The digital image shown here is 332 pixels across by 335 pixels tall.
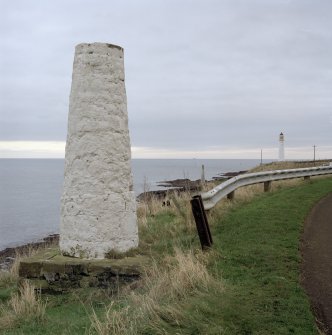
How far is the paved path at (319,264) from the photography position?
5.10 m

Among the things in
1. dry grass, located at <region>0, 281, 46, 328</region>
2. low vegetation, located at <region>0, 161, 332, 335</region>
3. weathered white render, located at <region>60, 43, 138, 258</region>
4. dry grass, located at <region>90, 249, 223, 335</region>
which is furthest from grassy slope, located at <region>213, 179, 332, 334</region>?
dry grass, located at <region>0, 281, 46, 328</region>

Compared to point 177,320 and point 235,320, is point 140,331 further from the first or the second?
point 235,320

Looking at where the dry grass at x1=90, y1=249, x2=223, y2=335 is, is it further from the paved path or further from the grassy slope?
the paved path

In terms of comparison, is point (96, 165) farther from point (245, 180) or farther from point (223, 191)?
point (245, 180)

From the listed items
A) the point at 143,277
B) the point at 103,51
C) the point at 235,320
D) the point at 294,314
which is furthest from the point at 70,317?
the point at 103,51

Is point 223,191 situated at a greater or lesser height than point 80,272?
greater

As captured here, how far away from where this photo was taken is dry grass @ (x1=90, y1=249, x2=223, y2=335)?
4770mm

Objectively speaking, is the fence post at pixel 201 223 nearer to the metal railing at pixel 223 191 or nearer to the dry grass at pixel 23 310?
the metal railing at pixel 223 191

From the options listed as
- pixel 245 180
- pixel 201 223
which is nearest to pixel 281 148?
pixel 245 180

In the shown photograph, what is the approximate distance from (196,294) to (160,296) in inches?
18.0

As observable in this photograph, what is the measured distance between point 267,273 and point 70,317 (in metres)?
2.58

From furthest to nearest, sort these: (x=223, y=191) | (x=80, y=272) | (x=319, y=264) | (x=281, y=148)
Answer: (x=281, y=148) < (x=223, y=191) < (x=80, y=272) < (x=319, y=264)

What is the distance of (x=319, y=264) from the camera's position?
22.0ft

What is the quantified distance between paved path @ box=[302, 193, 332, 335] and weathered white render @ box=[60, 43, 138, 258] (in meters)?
2.84
